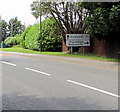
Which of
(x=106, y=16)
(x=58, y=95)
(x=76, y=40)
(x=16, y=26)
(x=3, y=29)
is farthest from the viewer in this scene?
(x=16, y=26)

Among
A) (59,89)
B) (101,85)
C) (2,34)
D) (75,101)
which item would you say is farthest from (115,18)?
(2,34)

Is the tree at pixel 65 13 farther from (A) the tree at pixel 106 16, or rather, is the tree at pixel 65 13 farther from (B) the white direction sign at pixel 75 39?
(A) the tree at pixel 106 16

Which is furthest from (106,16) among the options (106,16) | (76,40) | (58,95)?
(58,95)

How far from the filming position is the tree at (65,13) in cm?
2367

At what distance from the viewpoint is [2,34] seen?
8756 centimetres

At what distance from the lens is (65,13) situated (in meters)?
25.1

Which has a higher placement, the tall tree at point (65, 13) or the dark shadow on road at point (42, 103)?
the tall tree at point (65, 13)

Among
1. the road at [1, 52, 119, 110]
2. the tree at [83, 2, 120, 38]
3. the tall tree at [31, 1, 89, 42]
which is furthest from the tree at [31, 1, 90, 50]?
the road at [1, 52, 119, 110]

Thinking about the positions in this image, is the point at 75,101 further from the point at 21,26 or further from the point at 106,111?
the point at 21,26

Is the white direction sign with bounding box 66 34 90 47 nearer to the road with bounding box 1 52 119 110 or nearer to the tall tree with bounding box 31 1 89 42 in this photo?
the tall tree with bounding box 31 1 89 42

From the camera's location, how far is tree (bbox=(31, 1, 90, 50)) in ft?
77.6

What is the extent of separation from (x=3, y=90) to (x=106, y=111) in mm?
3569

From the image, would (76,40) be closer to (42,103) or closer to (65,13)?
(65,13)

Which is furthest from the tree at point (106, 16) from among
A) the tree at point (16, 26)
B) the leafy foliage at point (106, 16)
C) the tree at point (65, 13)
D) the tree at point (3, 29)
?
the tree at point (16, 26)
